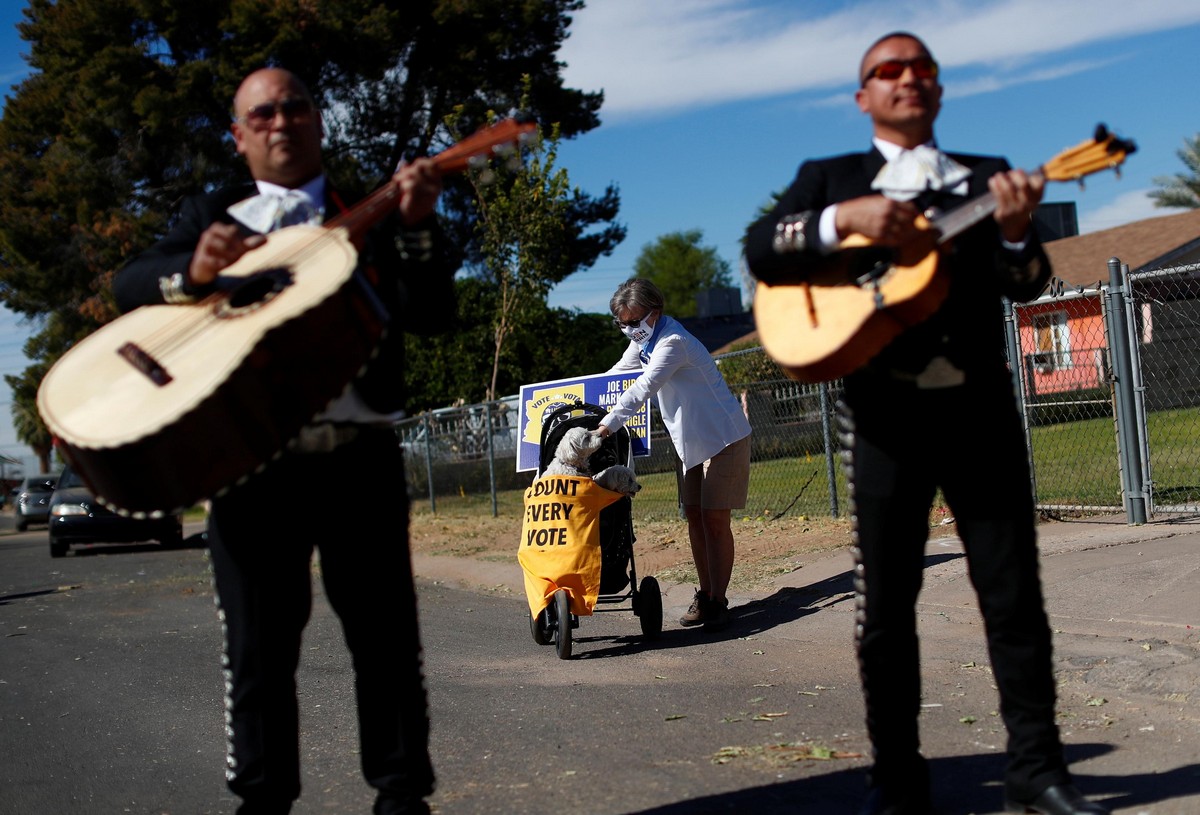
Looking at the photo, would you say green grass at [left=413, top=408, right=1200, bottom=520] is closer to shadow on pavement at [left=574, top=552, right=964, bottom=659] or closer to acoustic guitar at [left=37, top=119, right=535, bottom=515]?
shadow on pavement at [left=574, top=552, right=964, bottom=659]

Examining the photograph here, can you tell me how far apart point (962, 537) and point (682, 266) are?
3806 inches

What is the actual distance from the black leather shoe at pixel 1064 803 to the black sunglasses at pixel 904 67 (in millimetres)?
1888

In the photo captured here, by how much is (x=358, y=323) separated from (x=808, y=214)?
1.20 metres

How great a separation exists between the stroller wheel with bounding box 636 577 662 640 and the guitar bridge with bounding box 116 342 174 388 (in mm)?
4317

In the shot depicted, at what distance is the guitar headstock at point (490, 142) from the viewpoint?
9.64ft

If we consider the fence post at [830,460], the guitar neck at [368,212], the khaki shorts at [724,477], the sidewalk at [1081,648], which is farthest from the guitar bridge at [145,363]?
the fence post at [830,460]

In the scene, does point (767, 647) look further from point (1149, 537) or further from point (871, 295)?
point (871, 295)

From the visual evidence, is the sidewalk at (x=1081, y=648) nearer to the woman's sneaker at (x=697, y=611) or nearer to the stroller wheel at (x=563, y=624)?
the woman's sneaker at (x=697, y=611)

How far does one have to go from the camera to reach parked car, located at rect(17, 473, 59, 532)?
31.5 meters

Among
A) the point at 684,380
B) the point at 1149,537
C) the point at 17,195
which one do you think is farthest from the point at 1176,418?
the point at 17,195

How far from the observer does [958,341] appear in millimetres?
3115

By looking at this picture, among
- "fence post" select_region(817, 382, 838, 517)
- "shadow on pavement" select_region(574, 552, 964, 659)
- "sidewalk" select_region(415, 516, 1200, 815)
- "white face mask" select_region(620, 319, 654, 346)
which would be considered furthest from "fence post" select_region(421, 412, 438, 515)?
"white face mask" select_region(620, 319, 654, 346)

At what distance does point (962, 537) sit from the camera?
3.24 meters

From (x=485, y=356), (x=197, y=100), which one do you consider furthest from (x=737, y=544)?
(x=197, y=100)
